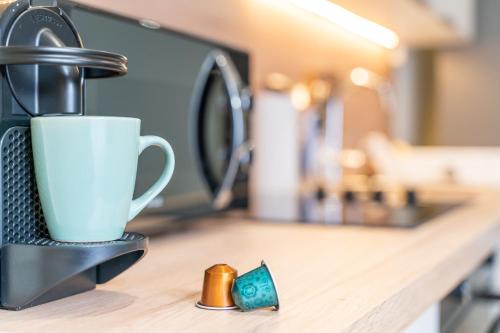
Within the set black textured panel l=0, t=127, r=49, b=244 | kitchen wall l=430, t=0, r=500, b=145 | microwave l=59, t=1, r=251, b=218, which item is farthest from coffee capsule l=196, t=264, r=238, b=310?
kitchen wall l=430, t=0, r=500, b=145

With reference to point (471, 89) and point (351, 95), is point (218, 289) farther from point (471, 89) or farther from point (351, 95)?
point (471, 89)

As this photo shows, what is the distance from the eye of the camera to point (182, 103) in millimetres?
1176

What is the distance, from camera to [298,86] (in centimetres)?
214

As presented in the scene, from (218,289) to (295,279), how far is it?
17 centimetres

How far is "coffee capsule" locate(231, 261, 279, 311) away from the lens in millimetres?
646

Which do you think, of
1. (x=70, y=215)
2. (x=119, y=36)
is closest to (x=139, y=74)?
(x=119, y=36)

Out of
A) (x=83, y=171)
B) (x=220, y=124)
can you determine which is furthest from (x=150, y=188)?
(x=220, y=124)

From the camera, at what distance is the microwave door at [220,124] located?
1229 millimetres

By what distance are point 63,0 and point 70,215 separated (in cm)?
34

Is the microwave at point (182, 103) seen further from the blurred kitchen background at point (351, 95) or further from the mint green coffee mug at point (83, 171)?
the mint green coffee mug at point (83, 171)

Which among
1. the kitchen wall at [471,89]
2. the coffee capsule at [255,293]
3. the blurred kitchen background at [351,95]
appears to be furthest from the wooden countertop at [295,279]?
the kitchen wall at [471,89]

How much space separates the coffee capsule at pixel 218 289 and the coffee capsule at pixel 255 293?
0.05 feet

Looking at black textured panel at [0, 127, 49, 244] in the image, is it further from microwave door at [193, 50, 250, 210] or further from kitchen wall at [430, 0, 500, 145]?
kitchen wall at [430, 0, 500, 145]

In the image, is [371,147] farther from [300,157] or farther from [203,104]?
[203,104]
